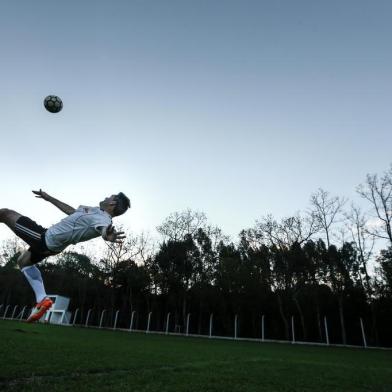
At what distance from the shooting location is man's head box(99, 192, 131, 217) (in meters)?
5.50

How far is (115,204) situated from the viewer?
5500 millimetres

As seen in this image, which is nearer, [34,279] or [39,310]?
[39,310]

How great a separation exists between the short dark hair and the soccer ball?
359cm

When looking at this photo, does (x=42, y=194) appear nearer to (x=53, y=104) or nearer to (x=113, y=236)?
(x=113, y=236)

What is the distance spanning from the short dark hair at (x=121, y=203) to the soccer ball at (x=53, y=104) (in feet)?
11.8

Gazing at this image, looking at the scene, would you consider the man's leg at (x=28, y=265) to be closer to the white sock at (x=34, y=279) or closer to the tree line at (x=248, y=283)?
the white sock at (x=34, y=279)

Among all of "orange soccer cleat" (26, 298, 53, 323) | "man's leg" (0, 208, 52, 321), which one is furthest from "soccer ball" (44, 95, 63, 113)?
"orange soccer cleat" (26, 298, 53, 323)

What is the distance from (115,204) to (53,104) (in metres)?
3.79

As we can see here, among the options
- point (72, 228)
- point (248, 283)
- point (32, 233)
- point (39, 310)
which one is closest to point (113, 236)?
point (72, 228)

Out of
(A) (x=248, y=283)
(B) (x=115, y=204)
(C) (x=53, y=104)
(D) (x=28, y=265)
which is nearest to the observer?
(B) (x=115, y=204)

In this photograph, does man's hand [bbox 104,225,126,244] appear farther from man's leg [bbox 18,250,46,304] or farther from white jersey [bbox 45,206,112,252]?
man's leg [bbox 18,250,46,304]

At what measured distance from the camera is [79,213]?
207 inches

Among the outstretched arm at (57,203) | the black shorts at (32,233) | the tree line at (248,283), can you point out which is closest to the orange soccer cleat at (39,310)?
the black shorts at (32,233)

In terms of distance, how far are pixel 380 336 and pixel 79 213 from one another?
42045 millimetres
